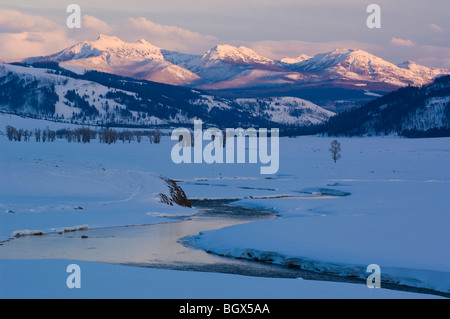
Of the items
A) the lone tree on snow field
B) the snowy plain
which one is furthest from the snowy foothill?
→ the lone tree on snow field

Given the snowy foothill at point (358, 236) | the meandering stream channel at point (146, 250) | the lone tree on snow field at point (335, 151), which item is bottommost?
the meandering stream channel at point (146, 250)

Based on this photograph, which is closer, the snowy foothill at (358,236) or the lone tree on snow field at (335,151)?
the snowy foothill at (358,236)

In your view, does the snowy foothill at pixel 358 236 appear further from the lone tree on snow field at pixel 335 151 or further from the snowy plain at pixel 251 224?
the lone tree on snow field at pixel 335 151

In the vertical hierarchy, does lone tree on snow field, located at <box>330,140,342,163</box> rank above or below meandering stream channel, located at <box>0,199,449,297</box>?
above

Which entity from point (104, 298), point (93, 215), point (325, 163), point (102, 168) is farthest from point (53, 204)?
point (325, 163)

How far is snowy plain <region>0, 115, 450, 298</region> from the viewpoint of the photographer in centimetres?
1972

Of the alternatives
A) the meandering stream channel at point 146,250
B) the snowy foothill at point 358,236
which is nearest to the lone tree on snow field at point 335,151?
the snowy foothill at point 358,236

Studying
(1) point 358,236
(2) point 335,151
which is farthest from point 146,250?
(2) point 335,151

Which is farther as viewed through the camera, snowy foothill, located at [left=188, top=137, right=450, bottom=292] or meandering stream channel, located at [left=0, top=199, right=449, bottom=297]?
meandering stream channel, located at [left=0, top=199, right=449, bottom=297]

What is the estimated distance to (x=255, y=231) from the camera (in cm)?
3130

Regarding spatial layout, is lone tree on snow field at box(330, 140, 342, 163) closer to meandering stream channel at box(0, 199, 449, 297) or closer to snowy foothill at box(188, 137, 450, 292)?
snowy foothill at box(188, 137, 450, 292)

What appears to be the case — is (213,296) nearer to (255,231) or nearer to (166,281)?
(166,281)

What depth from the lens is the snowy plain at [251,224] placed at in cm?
1972

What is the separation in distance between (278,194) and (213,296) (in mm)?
37271
